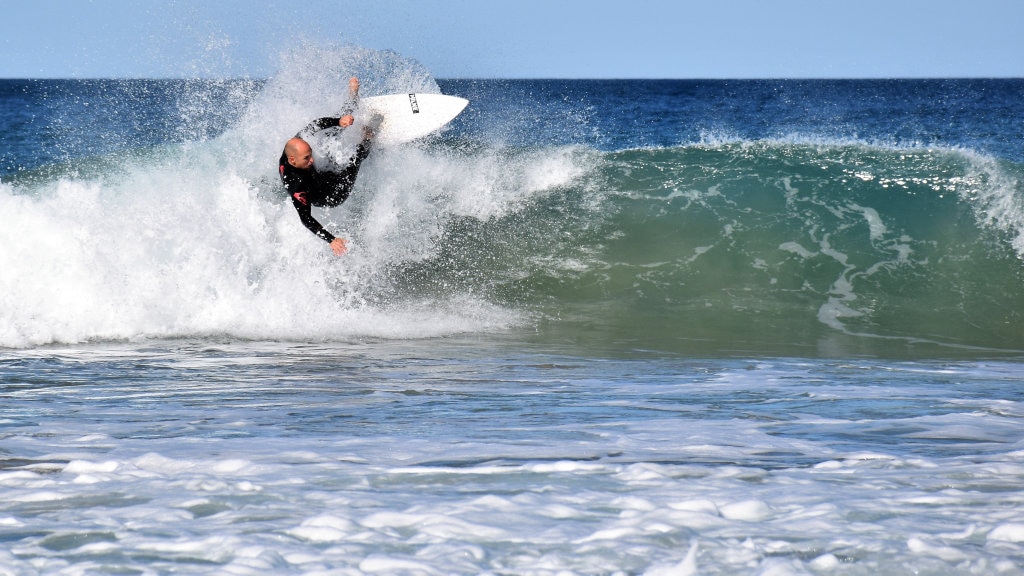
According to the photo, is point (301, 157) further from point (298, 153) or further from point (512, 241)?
point (512, 241)

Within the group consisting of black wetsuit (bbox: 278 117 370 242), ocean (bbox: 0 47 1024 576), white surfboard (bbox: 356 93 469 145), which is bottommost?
ocean (bbox: 0 47 1024 576)

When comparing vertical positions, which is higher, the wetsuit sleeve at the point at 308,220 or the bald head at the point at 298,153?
the bald head at the point at 298,153

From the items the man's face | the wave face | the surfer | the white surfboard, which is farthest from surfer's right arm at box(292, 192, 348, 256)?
the white surfboard

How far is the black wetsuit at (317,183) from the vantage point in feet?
26.5

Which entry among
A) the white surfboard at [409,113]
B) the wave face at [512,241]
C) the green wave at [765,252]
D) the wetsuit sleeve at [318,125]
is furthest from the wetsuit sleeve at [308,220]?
the white surfboard at [409,113]

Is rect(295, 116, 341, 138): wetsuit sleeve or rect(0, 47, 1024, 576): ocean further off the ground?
rect(295, 116, 341, 138): wetsuit sleeve

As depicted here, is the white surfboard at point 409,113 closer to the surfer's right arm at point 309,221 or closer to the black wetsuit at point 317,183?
the black wetsuit at point 317,183

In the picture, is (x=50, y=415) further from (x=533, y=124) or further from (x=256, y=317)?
(x=533, y=124)

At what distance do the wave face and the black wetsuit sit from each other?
31 centimetres

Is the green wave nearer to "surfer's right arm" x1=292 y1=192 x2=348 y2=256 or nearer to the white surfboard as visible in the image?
the white surfboard

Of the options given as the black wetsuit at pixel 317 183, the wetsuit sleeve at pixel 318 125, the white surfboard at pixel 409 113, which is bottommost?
the black wetsuit at pixel 317 183

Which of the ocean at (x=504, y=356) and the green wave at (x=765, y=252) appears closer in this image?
the ocean at (x=504, y=356)

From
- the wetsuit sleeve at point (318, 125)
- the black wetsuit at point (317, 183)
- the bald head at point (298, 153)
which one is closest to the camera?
the bald head at point (298, 153)

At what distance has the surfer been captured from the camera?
798 cm
